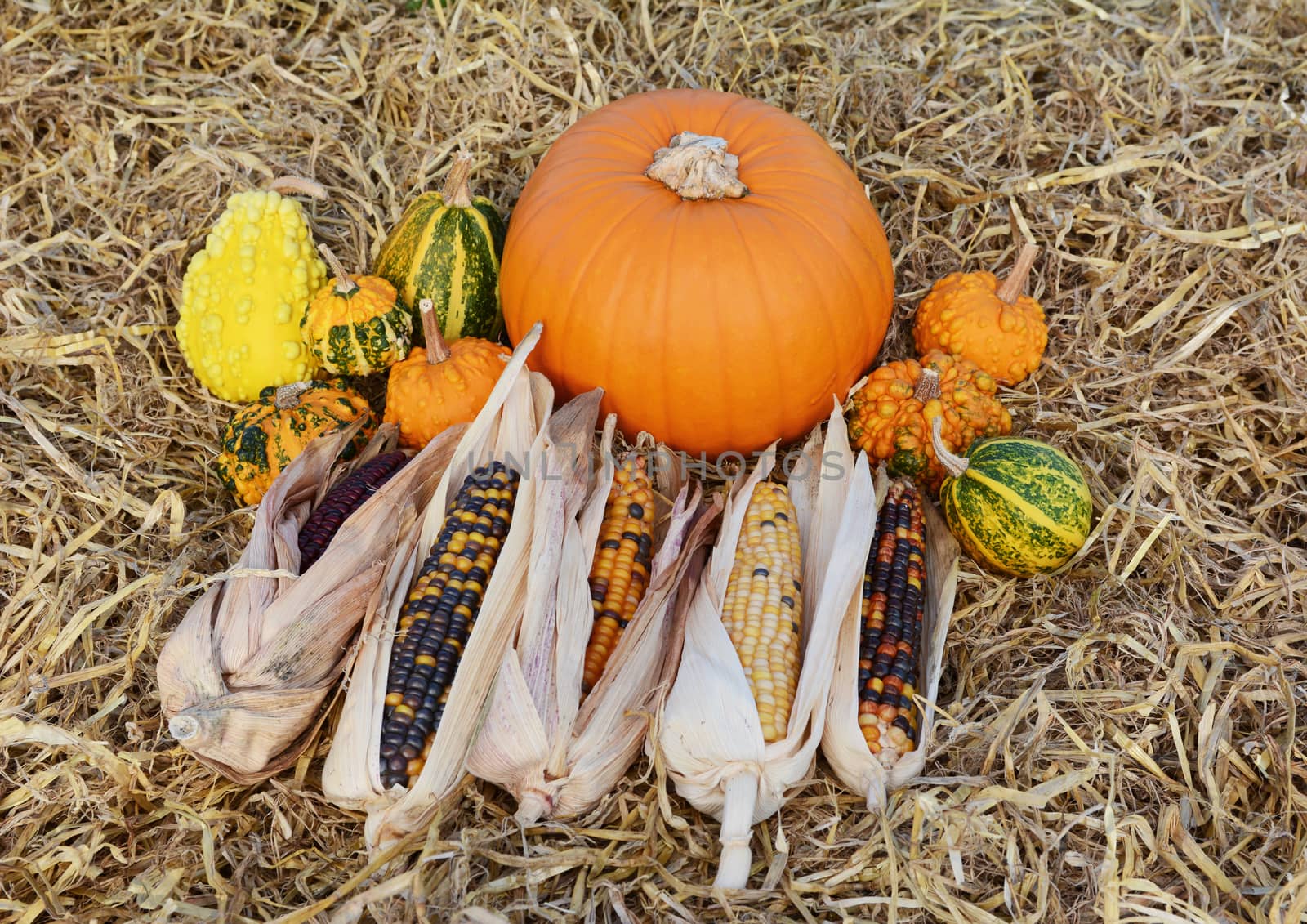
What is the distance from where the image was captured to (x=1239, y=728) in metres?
2.65

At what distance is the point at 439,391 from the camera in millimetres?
3285

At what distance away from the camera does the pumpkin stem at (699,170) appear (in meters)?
3.14

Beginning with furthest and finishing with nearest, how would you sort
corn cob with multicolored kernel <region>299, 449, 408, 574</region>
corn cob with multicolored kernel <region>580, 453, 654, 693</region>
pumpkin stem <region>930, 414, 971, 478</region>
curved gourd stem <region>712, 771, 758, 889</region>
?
pumpkin stem <region>930, 414, 971, 478</region> < corn cob with multicolored kernel <region>299, 449, 408, 574</region> < corn cob with multicolored kernel <region>580, 453, 654, 693</region> < curved gourd stem <region>712, 771, 758, 889</region>

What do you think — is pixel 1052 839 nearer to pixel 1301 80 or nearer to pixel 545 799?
pixel 545 799

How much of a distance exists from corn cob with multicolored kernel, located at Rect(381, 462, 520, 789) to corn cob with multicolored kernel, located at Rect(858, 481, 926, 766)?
1082 millimetres

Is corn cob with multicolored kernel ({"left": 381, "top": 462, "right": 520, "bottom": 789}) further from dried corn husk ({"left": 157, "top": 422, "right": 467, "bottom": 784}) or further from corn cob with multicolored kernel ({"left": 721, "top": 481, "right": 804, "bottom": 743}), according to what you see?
corn cob with multicolored kernel ({"left": 721, "top": 481, "right": 804, "bottom": 743})

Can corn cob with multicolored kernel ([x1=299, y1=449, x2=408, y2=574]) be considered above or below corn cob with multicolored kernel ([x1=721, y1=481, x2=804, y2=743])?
above

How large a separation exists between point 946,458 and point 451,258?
1915 mm

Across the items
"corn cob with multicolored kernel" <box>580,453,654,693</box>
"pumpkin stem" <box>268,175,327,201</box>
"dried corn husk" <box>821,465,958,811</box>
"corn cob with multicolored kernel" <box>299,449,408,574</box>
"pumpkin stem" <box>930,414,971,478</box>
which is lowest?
"dried corn husk" <box>821,465,958,811</box>

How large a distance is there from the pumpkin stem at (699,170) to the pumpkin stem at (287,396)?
1.42 m

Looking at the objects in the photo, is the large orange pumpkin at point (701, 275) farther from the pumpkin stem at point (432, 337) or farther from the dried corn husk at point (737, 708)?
the dried corn husk at point (737, 708)

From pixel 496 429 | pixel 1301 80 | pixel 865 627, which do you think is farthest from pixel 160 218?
pixel 1301 80

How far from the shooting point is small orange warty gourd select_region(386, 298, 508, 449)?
3285 mm

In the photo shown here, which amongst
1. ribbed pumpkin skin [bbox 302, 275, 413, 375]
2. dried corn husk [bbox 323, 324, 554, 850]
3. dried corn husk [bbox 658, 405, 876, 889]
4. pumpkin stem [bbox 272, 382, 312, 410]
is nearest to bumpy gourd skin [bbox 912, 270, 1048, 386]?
dried corn husk [bbox 658, 405, 876, 889]
